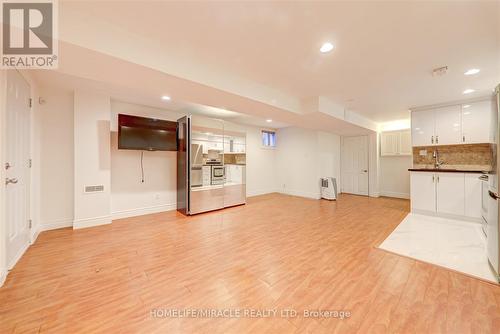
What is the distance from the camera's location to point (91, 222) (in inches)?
141

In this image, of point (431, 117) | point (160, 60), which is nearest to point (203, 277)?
point (160, 60)

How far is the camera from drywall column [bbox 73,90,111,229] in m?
3.50

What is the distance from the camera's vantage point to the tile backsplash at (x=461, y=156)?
4.26 metres

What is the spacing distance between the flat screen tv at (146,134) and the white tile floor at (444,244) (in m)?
4.61

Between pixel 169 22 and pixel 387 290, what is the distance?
134 inches

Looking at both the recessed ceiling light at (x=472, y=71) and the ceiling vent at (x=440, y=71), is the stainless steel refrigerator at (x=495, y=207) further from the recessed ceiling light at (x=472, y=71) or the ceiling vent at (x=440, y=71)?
the recessed ceiling light at (x=472, y=71)

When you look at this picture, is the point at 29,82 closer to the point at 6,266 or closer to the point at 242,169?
the point at 6,266

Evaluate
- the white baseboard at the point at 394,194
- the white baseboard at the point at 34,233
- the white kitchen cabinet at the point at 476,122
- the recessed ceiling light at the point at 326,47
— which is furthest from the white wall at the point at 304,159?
the white baseboard at the point at 34,233

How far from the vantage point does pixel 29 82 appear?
2.78 meters

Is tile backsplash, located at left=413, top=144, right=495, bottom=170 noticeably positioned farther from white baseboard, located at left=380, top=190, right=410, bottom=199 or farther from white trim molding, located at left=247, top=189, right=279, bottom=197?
white trim molding, located at left=247, top=189, right=279, bottom=197

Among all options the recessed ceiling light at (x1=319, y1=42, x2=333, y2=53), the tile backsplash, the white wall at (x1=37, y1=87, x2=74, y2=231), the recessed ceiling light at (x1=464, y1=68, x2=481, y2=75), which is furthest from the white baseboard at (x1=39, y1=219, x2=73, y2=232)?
the tile backsplash

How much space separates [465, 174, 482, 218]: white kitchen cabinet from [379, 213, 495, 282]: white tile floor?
0.23m

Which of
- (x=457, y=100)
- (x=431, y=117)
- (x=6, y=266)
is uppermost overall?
(x=457, y=100)

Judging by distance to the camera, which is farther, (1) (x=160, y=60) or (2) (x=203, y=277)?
(1) (x=160, y=60)
